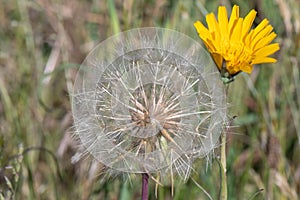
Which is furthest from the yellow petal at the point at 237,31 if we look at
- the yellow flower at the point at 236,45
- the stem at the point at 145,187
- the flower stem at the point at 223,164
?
the stem at the point at 145,187

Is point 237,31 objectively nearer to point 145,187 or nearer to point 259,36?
point 259,36

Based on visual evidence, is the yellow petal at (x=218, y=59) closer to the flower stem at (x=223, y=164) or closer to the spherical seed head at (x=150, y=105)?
the spherical seed head at (x=150, y=105)

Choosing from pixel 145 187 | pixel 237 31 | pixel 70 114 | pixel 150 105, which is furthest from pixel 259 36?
pixel 70 114

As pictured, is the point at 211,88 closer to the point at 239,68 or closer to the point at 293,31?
the point at 239,68

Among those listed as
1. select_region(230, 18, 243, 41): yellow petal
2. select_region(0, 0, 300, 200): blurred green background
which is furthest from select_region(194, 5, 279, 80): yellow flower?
select_region(0, 0, 300, 200): blurred green background

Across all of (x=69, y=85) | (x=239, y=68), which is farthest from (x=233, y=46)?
(x=69, y=85)

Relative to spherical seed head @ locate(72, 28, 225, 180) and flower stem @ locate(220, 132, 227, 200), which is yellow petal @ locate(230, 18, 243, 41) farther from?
flower stem @ locate(220, 132, 227, 200)
